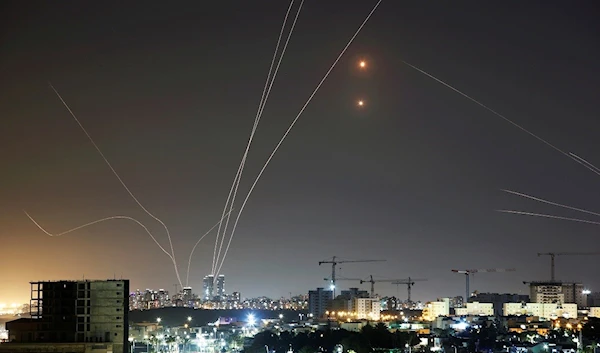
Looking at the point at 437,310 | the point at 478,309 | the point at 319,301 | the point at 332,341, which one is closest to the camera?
the point at 332,341

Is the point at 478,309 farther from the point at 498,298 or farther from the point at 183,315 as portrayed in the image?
the point at 183,315

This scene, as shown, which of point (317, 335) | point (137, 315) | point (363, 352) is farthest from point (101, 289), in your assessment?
point (137, 315)

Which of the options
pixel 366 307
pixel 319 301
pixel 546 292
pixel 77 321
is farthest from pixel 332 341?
pixel 546 292

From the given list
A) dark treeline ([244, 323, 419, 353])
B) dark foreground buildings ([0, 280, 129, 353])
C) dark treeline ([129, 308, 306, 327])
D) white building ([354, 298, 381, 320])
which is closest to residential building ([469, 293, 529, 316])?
white building ([354, 298, 381, 320])

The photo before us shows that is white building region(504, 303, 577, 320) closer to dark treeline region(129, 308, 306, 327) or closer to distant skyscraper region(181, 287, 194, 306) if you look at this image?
dark treeline region(129, 308, 306, 327)

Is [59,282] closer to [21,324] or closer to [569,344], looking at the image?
[21,324]

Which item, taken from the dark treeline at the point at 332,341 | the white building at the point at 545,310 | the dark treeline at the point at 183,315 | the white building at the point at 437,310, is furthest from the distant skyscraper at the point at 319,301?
the dark treeline at the point at 332,341
